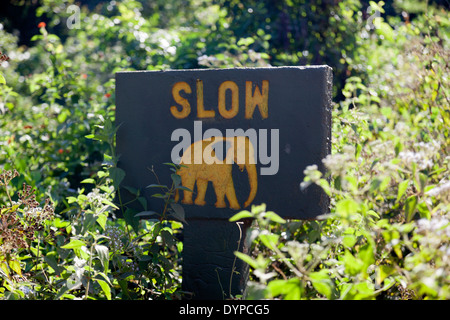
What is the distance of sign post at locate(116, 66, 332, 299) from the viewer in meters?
2.06

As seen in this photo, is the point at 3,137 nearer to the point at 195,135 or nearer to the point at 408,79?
the point at 195,135

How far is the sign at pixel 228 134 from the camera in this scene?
2059 millimetres

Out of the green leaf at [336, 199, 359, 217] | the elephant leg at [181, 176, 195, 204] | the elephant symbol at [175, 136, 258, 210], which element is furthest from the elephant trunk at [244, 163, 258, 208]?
the green leaf at [336, 199, 359, 217]

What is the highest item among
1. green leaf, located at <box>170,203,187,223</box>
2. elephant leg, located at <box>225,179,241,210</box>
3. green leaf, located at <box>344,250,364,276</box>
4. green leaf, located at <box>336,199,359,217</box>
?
green leaf, located at <box>336,199,359,217</box>

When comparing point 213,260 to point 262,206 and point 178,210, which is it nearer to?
point 178,210

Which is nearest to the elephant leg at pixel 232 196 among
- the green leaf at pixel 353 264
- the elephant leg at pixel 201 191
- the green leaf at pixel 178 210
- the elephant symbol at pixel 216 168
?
the elephant symbol at pixel 216 168

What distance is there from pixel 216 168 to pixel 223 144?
0.37 feet

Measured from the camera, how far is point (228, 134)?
2.15 meters

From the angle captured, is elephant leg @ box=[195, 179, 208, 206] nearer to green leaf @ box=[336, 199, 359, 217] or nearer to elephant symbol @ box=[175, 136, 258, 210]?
elephant symbol @ box=[175, 136, 258, 210]

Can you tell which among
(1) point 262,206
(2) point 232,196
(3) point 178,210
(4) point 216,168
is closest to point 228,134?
(4) point 216,168

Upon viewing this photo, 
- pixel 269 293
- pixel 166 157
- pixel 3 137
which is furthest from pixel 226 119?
pixel 3 137
